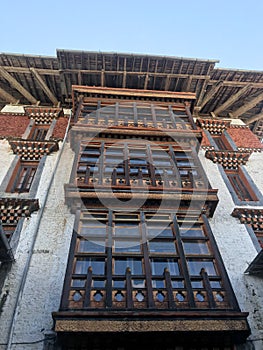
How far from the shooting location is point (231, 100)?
49.2ft

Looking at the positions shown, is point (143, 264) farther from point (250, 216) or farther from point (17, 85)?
point (17, 85)

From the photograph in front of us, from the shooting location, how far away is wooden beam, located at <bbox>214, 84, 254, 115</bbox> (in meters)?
14.6

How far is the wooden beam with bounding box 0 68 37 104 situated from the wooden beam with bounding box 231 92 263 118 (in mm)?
9430

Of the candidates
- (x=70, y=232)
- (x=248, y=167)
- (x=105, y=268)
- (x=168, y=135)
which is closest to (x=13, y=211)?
(x=70, y=232)

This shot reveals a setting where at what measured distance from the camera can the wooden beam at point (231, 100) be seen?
14.6 m

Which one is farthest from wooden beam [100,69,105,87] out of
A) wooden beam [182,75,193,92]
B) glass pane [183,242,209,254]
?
glass pane [183,242,209,254]

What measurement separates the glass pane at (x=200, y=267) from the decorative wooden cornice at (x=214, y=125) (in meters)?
8.07

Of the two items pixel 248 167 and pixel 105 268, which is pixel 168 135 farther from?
pixel 105 268

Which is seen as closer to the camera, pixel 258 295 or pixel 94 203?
pixel 258 295

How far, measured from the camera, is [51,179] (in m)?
9.48

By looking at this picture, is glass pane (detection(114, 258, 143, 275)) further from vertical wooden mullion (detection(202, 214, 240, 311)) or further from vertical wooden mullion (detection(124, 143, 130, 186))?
vertical wooden mullion (detection(124, 143, 130, 186))

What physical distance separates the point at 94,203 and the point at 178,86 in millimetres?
8299

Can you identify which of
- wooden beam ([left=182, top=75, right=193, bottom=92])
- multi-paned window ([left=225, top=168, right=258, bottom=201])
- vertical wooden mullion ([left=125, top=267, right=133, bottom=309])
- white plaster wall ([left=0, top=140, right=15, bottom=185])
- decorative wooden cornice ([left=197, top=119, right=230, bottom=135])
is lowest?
vertical wooden mullion ([left=125, top=267, right=133, bottom=309])

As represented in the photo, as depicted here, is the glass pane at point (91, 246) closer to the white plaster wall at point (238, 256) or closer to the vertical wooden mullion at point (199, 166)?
the white plaster wall at point (238, 256)
